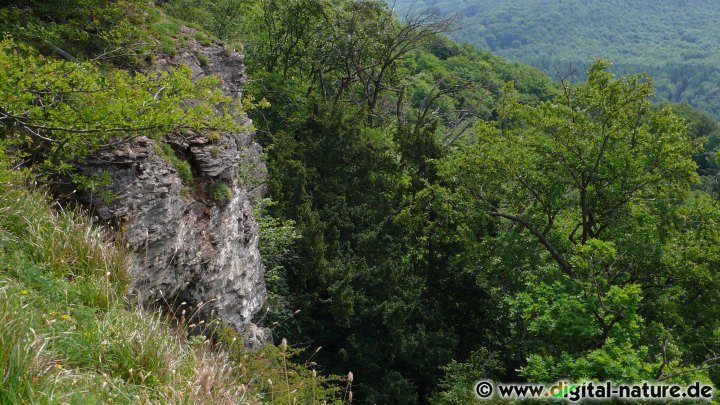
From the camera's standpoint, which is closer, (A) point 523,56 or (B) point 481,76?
(B) point 481,76

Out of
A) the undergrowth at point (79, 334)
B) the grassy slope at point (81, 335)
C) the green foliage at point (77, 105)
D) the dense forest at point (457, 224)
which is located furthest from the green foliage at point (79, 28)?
the undergrowth at point (79, 334)

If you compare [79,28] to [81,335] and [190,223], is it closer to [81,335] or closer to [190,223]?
[190,223]

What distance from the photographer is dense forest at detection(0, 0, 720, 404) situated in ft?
37.1

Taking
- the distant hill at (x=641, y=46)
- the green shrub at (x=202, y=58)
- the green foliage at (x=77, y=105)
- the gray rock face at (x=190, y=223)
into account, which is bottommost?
the gray rock face at (x=190, y=223)

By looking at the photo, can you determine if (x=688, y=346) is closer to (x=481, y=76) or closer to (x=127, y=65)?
(x=127, y=65)

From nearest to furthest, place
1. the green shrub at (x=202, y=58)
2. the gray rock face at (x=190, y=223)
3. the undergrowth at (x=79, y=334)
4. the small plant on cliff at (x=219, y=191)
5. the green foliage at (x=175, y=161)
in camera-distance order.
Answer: the undergrowth at (x=79, y=334), the gray rock face at (x=190, y=223), the green foliage at (x=175, y=161), the small plant on cliff at (x=219, y=191), the green shrub at (x=202, y=58)

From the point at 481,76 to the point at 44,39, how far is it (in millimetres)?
38002

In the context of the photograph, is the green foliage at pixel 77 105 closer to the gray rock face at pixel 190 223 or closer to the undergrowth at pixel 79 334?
the undergrowth at pixel 79 334

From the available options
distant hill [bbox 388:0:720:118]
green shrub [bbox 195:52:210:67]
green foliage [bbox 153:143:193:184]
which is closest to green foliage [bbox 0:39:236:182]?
green foliage [bbox 153:143:193:184]

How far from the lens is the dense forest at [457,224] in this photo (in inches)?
446

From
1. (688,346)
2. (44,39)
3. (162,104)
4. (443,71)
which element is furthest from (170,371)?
(443,71)

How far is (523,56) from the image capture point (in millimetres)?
174750

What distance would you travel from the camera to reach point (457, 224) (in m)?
17.8

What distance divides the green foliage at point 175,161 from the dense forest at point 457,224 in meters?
1.07
